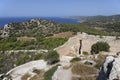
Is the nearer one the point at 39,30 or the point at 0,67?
the point at 0,67

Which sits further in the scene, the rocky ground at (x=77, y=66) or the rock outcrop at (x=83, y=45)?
the rock outcrop at (x=83, y=45)

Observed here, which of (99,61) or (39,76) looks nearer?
(99,61)

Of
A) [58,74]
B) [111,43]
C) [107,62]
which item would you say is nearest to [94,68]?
[58,74]

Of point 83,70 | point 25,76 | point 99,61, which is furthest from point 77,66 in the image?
point 25,76

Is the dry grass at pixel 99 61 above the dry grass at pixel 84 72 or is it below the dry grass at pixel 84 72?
below

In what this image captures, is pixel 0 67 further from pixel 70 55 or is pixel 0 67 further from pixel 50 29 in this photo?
pixel 50 29

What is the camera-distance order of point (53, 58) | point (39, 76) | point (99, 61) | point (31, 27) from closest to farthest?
1. point (99, 61)
2. point (39, 76)
3. point (53, 58)
4. point (31, 27)

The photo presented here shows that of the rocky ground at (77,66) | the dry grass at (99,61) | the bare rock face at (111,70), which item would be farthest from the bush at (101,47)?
the bare rock face at (111,70)

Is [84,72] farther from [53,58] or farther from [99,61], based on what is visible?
[53,58]

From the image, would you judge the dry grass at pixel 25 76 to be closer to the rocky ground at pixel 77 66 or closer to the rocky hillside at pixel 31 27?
the rocky ground at pixel 77 66

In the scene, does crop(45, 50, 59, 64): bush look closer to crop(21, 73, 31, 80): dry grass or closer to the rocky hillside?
crop(21, 73, 31, 80): dry grass

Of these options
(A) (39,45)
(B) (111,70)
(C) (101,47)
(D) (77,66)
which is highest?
(B) (111,70)

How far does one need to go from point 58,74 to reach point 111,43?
14621 mm

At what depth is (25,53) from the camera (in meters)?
42.2
